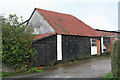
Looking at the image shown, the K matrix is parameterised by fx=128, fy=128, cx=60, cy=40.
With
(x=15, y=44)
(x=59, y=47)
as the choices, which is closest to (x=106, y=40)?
(x=59, y=47)

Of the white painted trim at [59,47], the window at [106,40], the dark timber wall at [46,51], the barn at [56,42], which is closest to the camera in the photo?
the dark timber wall at [46,51]

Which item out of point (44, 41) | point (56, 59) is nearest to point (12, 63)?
point (44, 41)

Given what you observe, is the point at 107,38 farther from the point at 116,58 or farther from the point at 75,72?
the point at 116,58

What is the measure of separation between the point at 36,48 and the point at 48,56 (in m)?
1.67

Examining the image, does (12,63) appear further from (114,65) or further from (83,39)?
(83,39)

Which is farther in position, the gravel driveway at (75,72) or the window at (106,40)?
the window at (106,40)

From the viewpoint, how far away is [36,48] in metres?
10.6

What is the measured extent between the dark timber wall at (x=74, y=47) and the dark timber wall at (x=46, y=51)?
4.56 feet

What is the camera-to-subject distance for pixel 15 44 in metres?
9.01

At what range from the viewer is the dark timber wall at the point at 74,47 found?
1357cm

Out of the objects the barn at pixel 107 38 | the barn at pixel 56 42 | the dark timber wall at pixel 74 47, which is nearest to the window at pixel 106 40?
the barn at pixel 107 38

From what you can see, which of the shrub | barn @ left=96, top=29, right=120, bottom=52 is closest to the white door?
barn @ left=96, top=29, right=120, bottom=52

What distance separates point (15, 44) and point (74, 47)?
7329 millimetres

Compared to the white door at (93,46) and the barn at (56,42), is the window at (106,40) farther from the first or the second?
the barn at (56,42)
